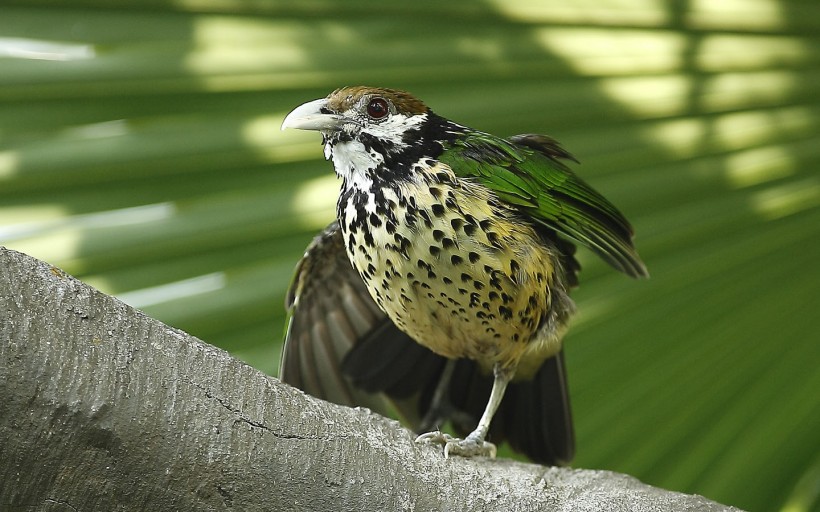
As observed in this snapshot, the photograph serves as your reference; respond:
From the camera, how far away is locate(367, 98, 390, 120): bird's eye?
183cm

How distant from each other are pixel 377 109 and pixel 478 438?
Answer: 71cm

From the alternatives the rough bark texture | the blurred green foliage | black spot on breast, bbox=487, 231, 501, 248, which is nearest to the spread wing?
the blurred green foliage

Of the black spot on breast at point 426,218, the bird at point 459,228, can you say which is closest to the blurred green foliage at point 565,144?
the bird at point 459,228

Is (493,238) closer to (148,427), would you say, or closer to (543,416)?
(543,416)

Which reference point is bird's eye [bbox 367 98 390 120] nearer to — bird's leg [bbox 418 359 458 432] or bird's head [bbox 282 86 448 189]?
bird's head [bbox 282 86 448 189]

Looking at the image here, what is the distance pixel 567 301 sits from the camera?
1.96 metres

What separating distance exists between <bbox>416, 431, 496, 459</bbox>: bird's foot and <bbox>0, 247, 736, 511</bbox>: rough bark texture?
0.99ft

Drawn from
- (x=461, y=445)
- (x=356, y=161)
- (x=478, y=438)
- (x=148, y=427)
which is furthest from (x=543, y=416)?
(x=148, y=427)

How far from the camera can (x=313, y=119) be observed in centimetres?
174

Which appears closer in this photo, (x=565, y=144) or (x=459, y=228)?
(x=459, y=228)

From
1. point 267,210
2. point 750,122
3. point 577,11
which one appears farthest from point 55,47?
point 750,122

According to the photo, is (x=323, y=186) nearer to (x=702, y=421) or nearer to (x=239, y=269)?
(x=239, y=269)

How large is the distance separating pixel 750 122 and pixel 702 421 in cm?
75

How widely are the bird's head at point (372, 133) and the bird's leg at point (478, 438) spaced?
0.53 meters
